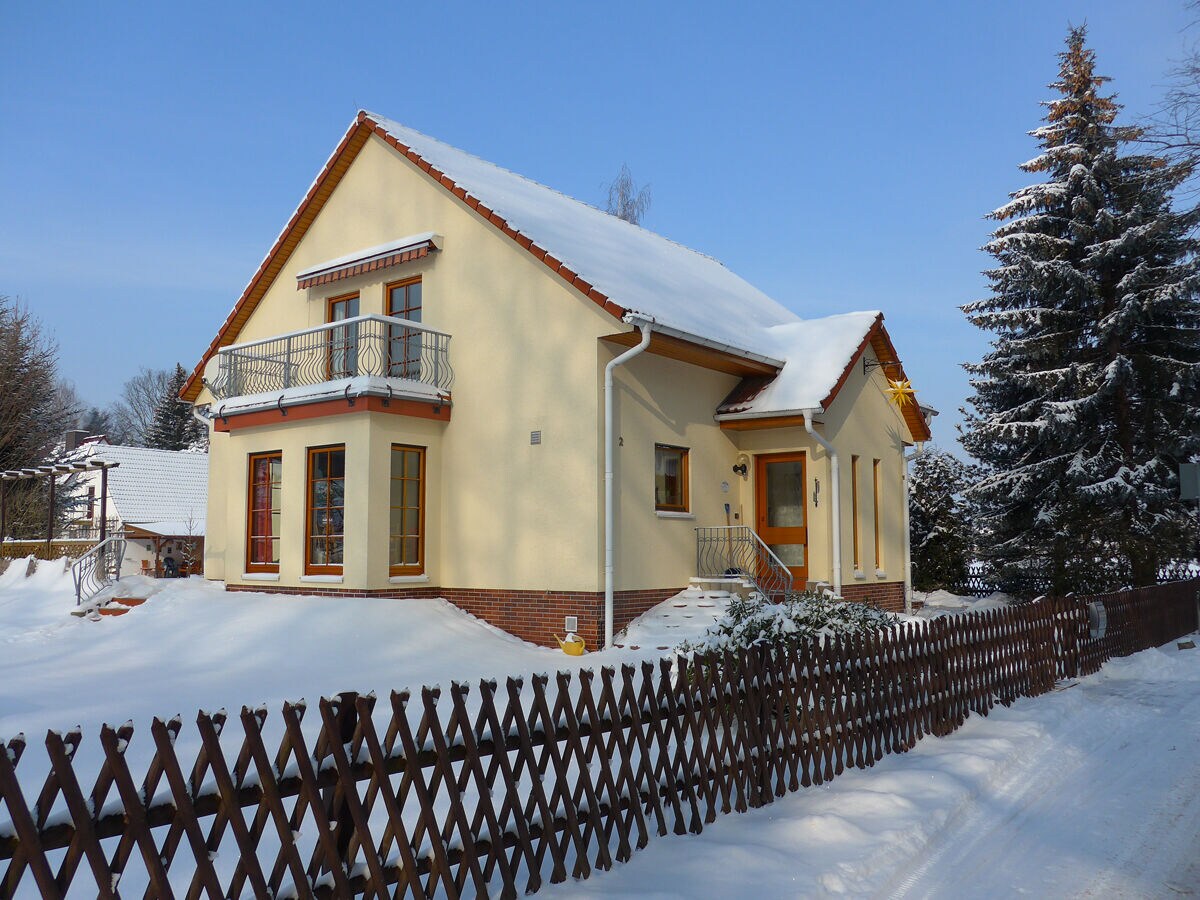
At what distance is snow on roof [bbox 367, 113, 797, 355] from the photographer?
1431 centimetres

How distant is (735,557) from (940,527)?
9.96m

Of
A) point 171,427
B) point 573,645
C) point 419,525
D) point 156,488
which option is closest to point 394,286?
point 419,525

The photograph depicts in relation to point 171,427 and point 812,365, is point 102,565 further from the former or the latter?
point 171,427

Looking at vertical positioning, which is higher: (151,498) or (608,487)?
(151,498)

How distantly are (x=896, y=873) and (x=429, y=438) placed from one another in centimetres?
1099

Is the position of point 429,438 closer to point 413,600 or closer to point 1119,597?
point 413,600

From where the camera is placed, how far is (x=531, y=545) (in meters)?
13.9

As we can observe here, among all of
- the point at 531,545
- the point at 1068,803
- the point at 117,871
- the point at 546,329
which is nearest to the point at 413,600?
the point at 531,545

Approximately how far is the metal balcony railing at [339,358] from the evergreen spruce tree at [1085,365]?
40.9 ft

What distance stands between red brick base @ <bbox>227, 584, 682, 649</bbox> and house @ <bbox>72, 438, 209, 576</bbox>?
1951cm

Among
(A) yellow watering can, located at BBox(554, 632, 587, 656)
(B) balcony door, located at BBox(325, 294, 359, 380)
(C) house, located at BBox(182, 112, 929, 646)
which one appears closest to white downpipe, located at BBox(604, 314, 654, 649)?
(C) house, located at BBox(182, 112, 929, 646)

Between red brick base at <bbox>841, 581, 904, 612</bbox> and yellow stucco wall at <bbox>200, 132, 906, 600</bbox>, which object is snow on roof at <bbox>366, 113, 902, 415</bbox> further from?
red brick base at <bbox>841, 581, 904, 612</bbox>

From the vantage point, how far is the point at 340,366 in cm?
1669

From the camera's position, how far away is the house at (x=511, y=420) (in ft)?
45.0
